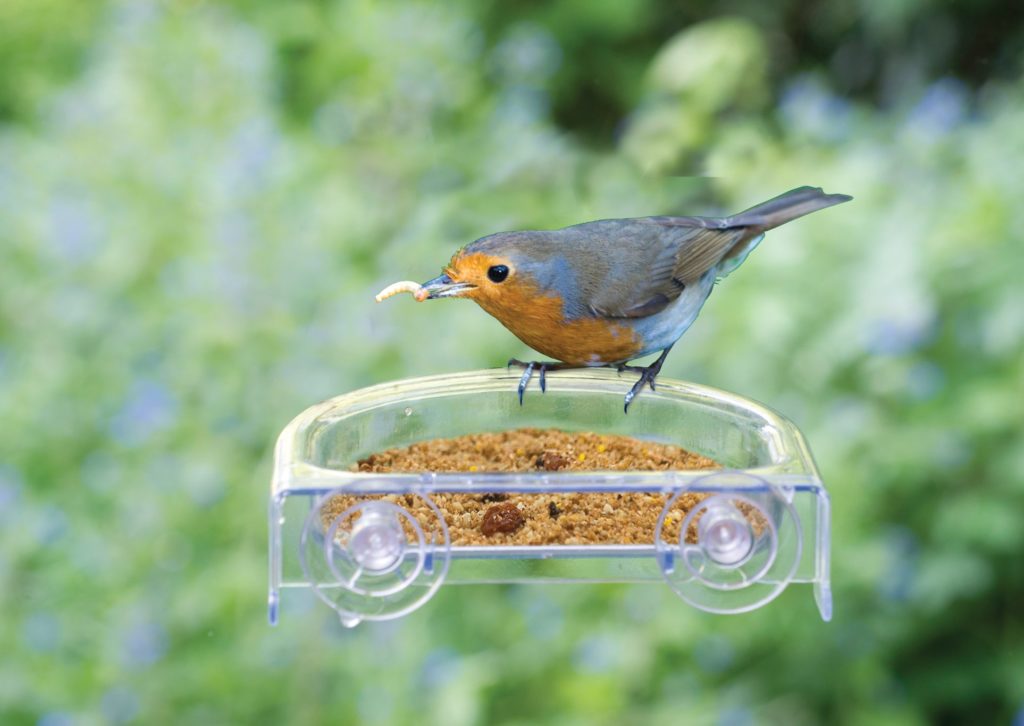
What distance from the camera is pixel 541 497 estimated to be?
2027mm

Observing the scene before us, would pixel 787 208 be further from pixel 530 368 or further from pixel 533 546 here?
pixel 533 546

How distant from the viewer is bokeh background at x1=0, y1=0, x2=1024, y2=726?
3254 millimetres

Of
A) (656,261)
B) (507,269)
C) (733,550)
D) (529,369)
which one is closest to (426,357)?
(529,369)

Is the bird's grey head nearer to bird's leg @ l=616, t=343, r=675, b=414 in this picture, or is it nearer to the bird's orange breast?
the bird's orange breast

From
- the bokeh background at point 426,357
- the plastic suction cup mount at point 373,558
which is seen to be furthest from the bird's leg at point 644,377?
the bokeh background at point 426,357

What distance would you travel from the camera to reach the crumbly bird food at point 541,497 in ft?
6.36

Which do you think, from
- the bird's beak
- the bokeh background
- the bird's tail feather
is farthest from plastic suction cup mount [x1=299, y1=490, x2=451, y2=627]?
the bokeh background

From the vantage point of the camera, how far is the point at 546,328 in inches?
76.7

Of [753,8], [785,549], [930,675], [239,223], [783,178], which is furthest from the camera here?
[753,8]

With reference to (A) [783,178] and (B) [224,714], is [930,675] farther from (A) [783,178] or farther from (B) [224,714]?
(B) [224,714]

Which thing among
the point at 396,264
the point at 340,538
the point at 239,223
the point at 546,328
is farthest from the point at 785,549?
the point at 239,223

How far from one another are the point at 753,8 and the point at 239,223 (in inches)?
125

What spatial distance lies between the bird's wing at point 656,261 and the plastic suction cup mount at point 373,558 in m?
0.41

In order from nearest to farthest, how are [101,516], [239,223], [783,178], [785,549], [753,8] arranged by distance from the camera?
[785,549] → [101,516] → [239,223] → [783,178] → [753,8]
